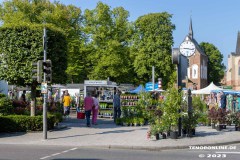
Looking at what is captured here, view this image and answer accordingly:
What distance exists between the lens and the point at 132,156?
11.9 m

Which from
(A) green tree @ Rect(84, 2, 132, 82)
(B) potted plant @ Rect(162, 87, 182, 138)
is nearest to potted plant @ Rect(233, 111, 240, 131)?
(B) potted plant @ Rect(162, 87, 182, 138)

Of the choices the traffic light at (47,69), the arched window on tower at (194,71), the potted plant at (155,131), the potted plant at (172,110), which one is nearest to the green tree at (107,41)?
the traffic light at (47,69)

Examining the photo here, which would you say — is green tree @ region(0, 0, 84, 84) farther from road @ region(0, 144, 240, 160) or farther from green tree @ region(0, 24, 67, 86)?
road @ region(0, 144, 240, 160)

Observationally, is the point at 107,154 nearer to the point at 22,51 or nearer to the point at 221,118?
the point at 221,118

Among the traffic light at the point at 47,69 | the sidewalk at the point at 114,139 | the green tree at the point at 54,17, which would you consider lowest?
the sidewalk at the point at 114,139

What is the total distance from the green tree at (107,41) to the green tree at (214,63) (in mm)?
44343

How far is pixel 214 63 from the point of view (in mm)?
91875

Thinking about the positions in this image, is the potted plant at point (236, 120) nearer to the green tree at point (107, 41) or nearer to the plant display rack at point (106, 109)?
the plant display rack at point (106, 109)

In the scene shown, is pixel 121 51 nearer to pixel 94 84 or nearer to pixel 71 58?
pixel 71 58

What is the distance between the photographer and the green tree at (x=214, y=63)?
300 feet

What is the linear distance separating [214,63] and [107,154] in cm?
8279

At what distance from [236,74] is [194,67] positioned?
15.8m

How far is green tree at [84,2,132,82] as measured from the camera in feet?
162

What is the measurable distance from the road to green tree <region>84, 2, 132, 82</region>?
35.4m
